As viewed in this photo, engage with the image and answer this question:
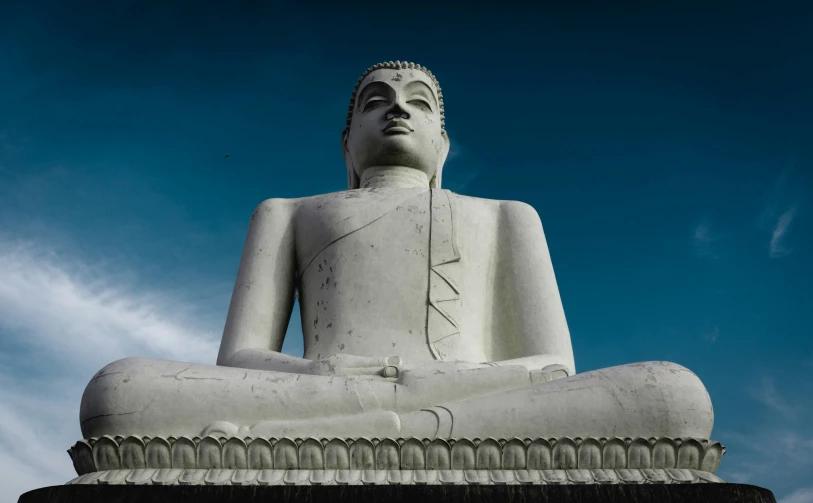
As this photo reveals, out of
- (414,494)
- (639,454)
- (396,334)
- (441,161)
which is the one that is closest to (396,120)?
(441,161)

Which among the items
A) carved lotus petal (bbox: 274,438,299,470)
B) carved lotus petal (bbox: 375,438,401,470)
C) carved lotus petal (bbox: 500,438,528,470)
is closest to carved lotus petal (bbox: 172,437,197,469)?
carved lotus petal (bbox: 274,438,299,470)

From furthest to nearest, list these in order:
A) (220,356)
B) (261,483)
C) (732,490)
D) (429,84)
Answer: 1. (429,84)
2. (220,356)
3. (261,483)
4. (732,490)

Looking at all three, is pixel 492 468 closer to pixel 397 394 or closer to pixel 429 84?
pixel 397 394

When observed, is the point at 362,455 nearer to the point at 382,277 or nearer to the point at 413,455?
the point at 413,455

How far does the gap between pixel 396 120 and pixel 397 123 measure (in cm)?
3

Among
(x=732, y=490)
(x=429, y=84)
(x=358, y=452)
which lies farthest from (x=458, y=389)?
(x=429, y=84)

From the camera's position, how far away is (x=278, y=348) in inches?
293

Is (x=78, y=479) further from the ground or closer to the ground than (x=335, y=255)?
closer to the ground

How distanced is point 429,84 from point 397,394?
360cm

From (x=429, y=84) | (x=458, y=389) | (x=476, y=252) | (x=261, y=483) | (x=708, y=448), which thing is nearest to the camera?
(x=261, y=483)

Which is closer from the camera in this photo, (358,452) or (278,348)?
(358,452)

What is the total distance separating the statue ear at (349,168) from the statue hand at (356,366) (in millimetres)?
2846

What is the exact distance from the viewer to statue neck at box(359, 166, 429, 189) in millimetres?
8352

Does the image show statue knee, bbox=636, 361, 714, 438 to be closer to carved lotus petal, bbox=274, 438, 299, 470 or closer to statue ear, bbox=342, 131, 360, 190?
carved lotus petal, bbox=274, 438, 299, 470
